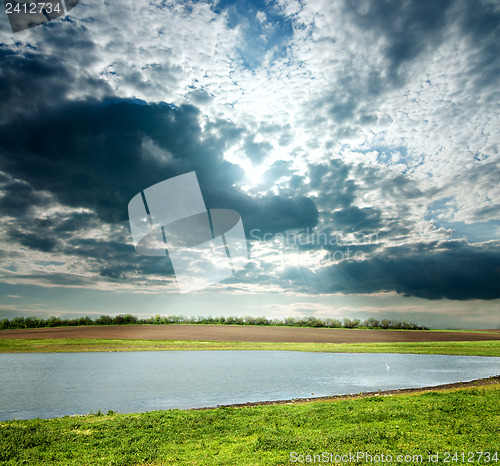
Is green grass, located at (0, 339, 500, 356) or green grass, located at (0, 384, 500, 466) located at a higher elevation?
green grass, located at (0, 384, 500, 466)

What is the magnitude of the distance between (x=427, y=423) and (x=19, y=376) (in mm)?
32770

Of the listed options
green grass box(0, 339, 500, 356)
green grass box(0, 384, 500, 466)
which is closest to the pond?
green grass box(0, 384, 500, 466)

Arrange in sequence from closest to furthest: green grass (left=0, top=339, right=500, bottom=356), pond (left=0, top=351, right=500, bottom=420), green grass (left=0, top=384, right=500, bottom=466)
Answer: green grass (left=0, top=384, right=500, bottom=466)
pond (left=0, top=351, right=500, bottom=420)
green grass (left=0, top=339, right=500, bottom=356)

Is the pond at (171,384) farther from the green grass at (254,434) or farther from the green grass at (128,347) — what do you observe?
the green grass at (128,347)

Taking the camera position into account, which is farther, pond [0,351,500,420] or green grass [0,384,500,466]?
pond [0,351,500,420]

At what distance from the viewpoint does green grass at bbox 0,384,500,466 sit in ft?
35.5

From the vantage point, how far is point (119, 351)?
5494 centimetres

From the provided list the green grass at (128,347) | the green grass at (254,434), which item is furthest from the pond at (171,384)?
the green grass at (128,347)

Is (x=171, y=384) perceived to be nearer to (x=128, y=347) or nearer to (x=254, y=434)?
(x=254, y=434)

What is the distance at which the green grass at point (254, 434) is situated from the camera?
1083 centimetres

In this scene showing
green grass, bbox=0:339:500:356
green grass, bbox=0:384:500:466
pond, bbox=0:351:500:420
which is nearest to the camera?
green grass, bbox=0:384:500:466

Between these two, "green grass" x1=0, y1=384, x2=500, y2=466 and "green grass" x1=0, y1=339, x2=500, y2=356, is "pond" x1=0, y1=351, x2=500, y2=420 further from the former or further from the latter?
"green grass" x1=0, y1=339, x2=500, y2=356

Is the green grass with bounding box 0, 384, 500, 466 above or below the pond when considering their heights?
above

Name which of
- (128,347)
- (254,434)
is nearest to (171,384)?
(254,434)
